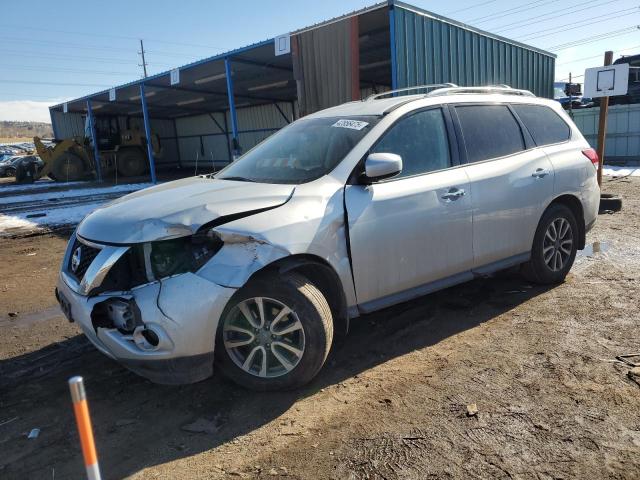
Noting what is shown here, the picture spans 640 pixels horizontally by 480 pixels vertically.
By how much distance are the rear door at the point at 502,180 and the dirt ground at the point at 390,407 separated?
0.61m

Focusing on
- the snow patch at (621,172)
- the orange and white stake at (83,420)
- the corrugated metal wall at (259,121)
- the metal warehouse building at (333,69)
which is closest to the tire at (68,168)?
the metal warehouse building at (333,69)

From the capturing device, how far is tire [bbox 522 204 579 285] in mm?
4633

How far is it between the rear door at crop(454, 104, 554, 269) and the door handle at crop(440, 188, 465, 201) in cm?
15

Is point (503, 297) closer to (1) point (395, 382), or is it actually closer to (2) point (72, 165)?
(1) point (395, 382)

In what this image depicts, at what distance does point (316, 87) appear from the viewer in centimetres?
1088

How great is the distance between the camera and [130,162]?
25141 millimetres

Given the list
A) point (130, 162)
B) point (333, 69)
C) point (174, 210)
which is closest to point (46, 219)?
point (333, 69)

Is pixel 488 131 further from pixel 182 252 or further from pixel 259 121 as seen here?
pixel 259 121

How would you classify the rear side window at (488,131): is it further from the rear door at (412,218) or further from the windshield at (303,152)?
the windshield at (303,152)

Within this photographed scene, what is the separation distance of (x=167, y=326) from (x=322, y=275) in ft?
3.50

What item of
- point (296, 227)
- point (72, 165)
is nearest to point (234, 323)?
point (296, 227)

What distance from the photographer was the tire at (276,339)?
9.75 feet

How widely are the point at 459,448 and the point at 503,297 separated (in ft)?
8.23

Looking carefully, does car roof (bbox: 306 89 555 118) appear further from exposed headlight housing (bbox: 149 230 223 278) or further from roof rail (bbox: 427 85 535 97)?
exposed headlight housing (bbox: 149 230 223 278)
